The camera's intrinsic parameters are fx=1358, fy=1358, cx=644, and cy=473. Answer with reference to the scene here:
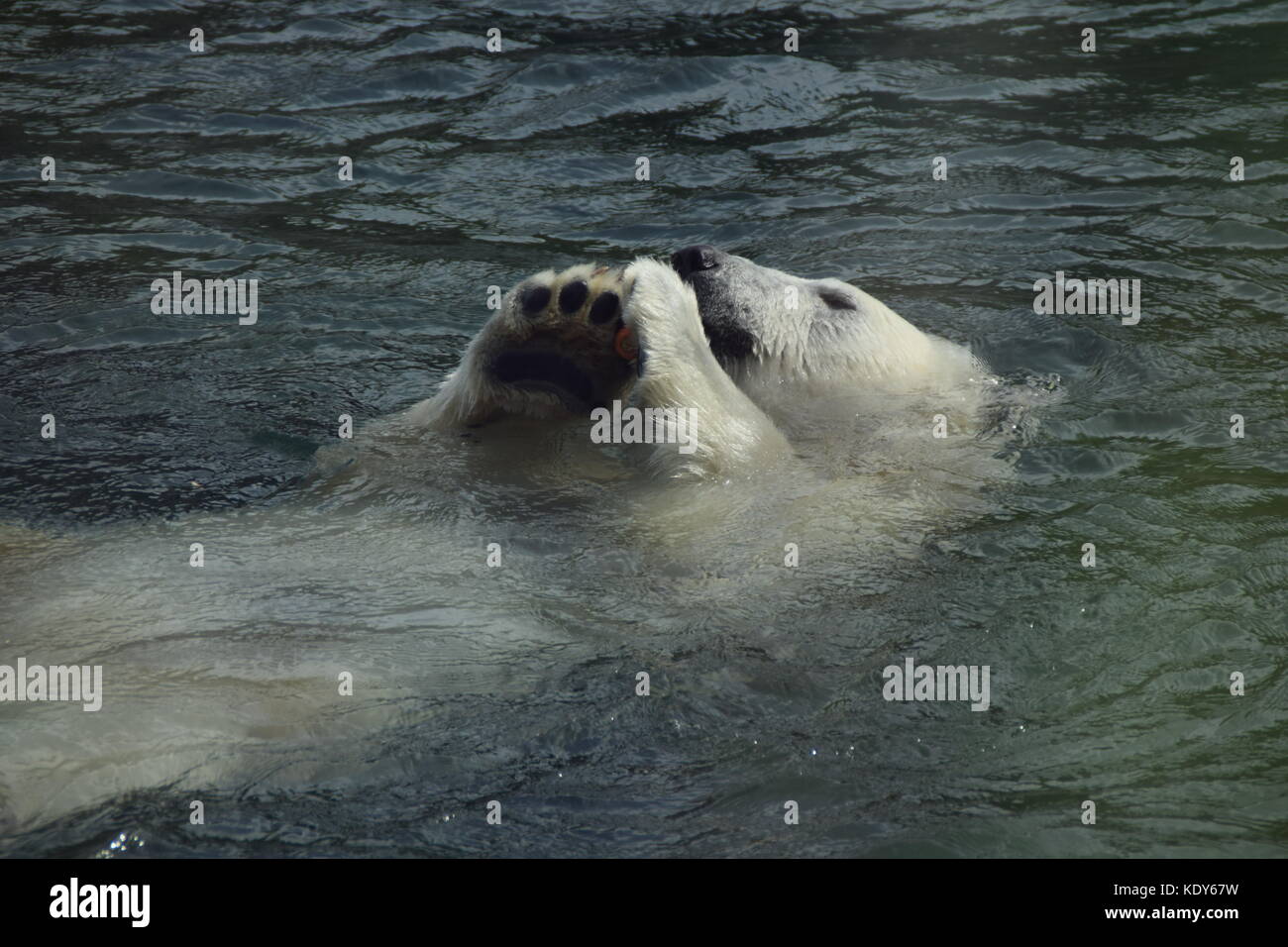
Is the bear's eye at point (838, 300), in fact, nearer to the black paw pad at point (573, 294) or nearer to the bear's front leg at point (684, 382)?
the bear's front leg at point (684, 382)

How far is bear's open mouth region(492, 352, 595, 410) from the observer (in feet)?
14.9

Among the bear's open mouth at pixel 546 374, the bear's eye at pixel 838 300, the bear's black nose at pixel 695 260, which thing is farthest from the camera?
the bear's eye at pixel 838 300

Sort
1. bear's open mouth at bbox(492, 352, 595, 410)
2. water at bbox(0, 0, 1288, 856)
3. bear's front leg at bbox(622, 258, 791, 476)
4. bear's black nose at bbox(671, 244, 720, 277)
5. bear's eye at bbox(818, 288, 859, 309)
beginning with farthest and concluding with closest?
bear's eye at bbox(818, 288, 859, 309)
bear's black nose at bbox(671, 244, 720, 277)
bear's open mouth at bbox(492, 352, 595, 410)
bear's front leg at bbox(622, 258, 791, 476)
water at bbox(0, 0, 1288, 856)

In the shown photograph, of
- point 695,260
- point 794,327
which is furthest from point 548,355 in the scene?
point 794,327

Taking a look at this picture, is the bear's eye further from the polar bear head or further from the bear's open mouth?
the bear's open mouth

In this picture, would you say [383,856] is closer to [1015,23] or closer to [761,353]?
[761,353]

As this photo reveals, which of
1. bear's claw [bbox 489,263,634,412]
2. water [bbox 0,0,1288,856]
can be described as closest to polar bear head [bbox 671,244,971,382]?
water [bbox 0,0,1288,856]

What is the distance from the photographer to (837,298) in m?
5.47

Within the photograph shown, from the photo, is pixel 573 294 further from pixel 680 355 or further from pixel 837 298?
pixel 837 298

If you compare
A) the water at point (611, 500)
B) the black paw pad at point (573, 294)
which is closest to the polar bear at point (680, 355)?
the black paw pad at point (573, 294)

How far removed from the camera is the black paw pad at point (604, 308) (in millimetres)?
4406

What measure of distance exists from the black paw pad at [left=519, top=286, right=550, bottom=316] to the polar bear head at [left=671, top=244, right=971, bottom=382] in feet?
2.82
